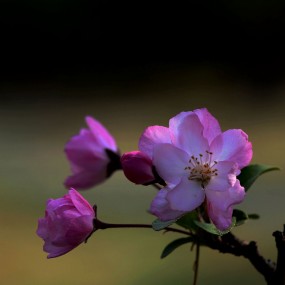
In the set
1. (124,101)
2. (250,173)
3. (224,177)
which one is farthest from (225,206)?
(124,101)

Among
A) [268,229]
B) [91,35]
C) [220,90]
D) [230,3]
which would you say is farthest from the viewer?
[91,35]

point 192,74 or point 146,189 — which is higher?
point 192,74

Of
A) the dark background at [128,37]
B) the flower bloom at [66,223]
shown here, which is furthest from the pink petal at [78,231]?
the dark background at [128,37]

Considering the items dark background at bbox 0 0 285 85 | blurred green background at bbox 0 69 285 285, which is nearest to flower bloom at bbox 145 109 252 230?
blurred green background at bbox 0 69 285 285

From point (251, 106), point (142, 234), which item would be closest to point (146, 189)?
point (142, 234)

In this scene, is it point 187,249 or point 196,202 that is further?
point 187,249

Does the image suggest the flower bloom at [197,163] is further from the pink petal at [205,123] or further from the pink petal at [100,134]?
the pink petal at [100,134]

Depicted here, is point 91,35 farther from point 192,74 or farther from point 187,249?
point 187,249
